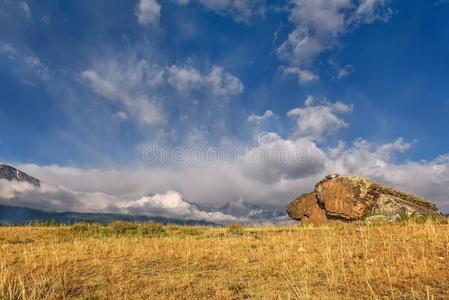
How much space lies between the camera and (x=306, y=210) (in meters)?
42.2

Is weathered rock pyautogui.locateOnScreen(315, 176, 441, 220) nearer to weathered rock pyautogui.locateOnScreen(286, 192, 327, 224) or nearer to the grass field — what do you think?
weathered rock pyautogui.locateOnScreen(286, 192, 327, 224)

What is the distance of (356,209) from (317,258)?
2414cm

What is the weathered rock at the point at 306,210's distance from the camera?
40225 mm

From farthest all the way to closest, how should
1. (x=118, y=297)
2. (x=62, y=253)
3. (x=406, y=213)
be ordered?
(x=406, y=213), (x=62, y=253), (x=118, y=297)

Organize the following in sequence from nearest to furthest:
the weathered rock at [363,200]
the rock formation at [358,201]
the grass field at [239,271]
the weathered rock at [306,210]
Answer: the grass field at [239,271], the rock formation at [358,201], the weathered rock at [363,200], the weathered rock at [306,210]

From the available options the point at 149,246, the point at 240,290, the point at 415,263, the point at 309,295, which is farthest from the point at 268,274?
the point at 149,246

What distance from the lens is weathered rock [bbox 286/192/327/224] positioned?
40.2 m

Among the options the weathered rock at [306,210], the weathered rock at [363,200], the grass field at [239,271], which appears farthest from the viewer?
the weathered rock at [306,210]

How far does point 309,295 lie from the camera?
8148 mm

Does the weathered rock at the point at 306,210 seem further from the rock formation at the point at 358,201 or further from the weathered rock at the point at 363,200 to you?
the weathered rock at the point at 363,200

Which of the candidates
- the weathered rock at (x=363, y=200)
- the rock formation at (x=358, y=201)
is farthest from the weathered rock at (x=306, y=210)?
the weathered rock at (x=363, y=200)

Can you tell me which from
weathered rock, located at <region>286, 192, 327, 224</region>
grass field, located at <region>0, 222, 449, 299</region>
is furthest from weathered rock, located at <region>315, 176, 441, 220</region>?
grass field, located at <region>0, 222, 449, 299</region>

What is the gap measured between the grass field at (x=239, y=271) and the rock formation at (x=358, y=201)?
1595 cm

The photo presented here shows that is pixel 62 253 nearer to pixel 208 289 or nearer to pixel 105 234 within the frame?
pixel 208 289
